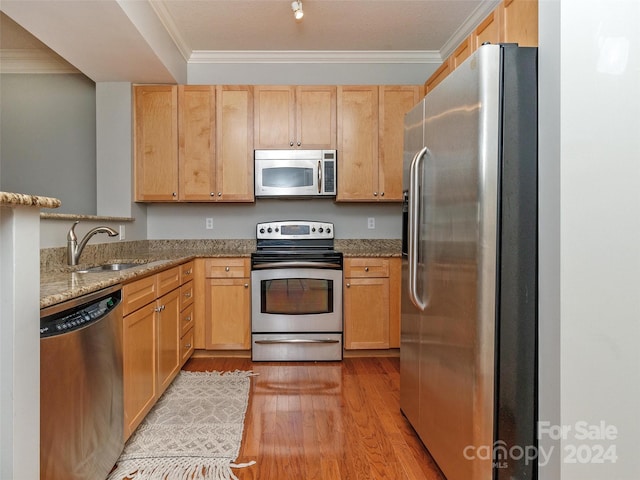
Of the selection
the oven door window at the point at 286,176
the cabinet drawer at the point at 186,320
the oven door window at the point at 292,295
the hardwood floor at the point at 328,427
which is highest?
the oven door window at the point at 286,176

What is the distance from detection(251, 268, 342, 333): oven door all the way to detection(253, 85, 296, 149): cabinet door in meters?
1.17

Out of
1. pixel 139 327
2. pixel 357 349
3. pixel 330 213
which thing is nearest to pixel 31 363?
pixel 139 327

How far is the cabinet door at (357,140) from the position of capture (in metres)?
3.43

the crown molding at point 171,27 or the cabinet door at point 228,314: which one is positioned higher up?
the crown molding at point 171,27

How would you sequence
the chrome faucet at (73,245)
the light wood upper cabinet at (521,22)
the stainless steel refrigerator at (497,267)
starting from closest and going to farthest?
the stainless steel refrigerator at (497,267) < the light wood upper cabinet at (521,22) < the chrome faucet at (73,245)

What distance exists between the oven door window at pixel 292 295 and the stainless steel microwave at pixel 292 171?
802 millimetres

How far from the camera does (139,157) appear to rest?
132 inches

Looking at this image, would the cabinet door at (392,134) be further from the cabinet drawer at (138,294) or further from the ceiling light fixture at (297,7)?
the cabinet drawer at (138,294)

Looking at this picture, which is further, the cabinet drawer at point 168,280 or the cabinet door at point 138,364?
the cabinet drawer at point 168,280

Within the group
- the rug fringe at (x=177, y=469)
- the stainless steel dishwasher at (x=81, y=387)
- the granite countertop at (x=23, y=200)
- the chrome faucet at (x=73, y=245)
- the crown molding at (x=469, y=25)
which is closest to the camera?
the granite countertop at (x=23, y=200)

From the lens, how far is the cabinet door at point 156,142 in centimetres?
335

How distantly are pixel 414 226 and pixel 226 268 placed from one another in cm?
188

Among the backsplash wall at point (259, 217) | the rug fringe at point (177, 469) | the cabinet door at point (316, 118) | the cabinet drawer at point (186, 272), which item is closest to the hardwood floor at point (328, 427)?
the rug fringe at point (177, 469)

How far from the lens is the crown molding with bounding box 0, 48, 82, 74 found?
140 inches
